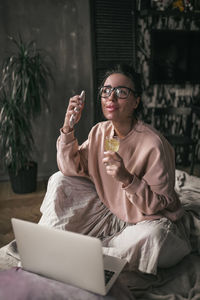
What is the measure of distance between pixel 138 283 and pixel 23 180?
77.3 inches

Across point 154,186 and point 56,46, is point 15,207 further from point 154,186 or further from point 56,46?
point 56,46

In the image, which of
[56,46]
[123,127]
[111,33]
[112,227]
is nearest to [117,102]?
[123,127]

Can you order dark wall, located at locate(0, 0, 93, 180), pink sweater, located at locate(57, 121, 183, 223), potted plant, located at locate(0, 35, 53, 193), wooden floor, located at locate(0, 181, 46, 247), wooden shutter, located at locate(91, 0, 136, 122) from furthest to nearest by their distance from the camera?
wooden shutter, located at locate(91, 0, 136, 122)
dark wall, located at locate(0, 0, 93, 180)
potted plant, located at locate(0, 35, 53, 193)
wooden floor, located at locate(0, 181, 46, 247)
pink sweater, located at locate(57, 121, 183, 223)

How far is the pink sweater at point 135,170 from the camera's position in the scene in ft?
4.66

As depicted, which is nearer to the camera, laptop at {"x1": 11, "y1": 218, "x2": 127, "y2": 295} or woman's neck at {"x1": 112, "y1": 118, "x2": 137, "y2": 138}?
laptop at {"x1": 11, "y1": 218, "x2": 127, "y2": 295}

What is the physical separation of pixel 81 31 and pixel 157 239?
282cm

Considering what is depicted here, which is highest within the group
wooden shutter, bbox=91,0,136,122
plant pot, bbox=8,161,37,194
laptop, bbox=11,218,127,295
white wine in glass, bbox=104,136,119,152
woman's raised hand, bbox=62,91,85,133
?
wooden shutter, bbox=91,0,136,122

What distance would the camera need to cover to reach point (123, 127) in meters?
1.61

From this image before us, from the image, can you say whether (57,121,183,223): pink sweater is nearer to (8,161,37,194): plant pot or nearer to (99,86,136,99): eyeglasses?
(99,86,136,99): eyeglasses

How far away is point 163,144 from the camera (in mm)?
1510

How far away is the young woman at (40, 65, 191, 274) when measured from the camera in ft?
4.50

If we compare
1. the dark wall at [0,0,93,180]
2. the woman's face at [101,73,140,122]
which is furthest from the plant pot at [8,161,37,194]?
the woman's face at [101,73,140,122]

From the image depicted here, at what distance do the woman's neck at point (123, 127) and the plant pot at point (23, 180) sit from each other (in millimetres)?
1712

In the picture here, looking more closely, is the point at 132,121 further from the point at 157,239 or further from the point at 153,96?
the point at 153,96
